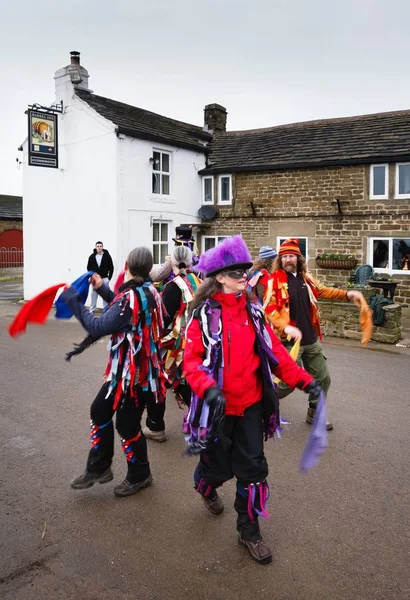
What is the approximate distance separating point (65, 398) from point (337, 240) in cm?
1151

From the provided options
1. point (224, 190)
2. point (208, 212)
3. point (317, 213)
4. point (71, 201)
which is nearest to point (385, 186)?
point (317, 213)

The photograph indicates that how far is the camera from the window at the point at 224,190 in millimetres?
18406

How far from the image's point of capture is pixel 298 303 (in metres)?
5.37

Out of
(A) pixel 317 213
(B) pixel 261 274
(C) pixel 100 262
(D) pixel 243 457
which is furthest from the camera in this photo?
(A) pixel 317 213

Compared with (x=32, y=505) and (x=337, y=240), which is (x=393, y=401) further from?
(x=337, y=240)

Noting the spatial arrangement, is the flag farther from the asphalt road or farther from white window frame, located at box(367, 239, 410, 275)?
white window frame, located at box(367, 239, 410, 275)

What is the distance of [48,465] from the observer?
182 inches

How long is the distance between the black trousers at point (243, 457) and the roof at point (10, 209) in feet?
105

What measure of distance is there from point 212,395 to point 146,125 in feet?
50.7

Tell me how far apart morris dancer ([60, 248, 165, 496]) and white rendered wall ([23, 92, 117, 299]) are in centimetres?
1194

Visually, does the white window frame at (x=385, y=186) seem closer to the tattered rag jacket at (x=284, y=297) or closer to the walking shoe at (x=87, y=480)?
the tattered rag jacket at (x=284, y=297)

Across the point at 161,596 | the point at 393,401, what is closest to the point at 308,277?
the point at 393,401

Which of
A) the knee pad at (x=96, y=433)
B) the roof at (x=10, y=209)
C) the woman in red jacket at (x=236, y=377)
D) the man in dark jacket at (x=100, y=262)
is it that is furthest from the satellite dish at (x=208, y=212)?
the roof at (x=10, y=209)

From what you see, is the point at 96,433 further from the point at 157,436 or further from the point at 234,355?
the point at 234,355
